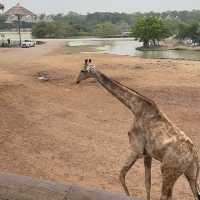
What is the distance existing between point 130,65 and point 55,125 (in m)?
14.0

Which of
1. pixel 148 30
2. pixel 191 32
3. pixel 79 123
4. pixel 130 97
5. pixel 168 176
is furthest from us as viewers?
pixel 191 32

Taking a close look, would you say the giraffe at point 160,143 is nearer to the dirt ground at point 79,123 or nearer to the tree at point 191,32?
the dirt ground at point 79,123

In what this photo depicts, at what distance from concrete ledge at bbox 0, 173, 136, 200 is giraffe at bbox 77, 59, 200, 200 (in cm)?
183

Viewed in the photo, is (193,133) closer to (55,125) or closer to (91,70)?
(55,125)

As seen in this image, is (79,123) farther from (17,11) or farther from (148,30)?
(17,11)

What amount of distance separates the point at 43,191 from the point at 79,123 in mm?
8880

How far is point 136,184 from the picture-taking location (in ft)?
27.7

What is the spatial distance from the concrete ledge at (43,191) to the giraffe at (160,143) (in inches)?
72.0

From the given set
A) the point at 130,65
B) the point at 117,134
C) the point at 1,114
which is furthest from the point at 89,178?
the point at 130,65

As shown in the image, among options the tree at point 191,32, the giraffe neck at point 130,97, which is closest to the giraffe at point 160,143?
the giraffe neck at point 130,97

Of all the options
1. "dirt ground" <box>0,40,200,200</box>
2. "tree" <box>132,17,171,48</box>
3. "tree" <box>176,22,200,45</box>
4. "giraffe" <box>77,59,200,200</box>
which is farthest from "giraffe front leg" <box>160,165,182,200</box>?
A: "tree" <box>176,22,200,45</box>

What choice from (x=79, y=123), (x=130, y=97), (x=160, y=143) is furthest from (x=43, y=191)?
(x=79, y=123)

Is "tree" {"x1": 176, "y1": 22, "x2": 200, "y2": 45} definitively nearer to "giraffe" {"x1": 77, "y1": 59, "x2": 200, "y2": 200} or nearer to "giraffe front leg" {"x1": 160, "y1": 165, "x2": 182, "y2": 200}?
"giraffe" {"x1": 77, "y1": 59, "x2": 200, "y2": 200}

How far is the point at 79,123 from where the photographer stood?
13.0m
